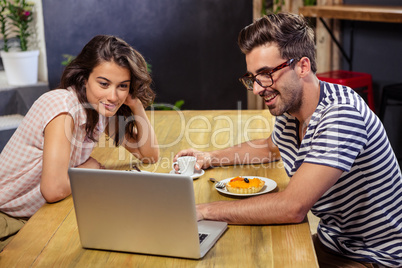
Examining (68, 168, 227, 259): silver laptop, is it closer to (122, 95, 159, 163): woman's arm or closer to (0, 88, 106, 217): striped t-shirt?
(0, 88, 106, 217): striped t-shirt

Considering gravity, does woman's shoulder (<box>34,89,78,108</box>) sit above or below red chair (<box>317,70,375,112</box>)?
above

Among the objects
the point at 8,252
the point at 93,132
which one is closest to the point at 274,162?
the point at 93,132

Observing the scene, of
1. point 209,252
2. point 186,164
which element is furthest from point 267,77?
point 209,252

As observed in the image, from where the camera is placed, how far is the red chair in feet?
12.2

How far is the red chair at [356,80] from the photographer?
12.2 feet

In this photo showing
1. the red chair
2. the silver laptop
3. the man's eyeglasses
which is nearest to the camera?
the silver laptop

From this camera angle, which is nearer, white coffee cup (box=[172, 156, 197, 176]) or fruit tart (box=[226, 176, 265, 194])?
fruit tart (box=[226, 176, 265, 194])

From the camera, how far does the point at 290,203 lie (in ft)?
4.90

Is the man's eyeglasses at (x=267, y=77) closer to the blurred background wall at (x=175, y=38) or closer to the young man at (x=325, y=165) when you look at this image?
the young man at (x=325, y=165)

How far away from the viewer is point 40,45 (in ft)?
14.3

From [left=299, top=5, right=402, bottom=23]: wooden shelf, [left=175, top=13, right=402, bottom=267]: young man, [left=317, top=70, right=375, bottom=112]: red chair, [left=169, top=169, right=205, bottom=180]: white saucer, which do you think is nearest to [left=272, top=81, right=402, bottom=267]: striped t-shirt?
[left=175, top=13, right=402, bottom=267]: young man

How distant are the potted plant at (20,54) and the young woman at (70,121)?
6.98ft

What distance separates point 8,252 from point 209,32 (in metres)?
3.90

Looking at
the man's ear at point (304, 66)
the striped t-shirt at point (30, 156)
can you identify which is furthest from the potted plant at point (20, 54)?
the man's ear at point (304, 66)
